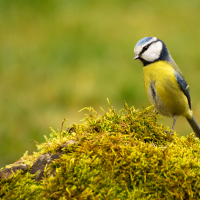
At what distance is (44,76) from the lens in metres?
4.42

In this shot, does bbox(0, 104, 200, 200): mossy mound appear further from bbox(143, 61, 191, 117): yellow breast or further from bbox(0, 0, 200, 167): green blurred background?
bbox(0, 0, 200, 167): green blurred background

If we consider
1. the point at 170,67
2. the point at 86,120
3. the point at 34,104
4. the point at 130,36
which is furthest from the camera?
the point at 130,36

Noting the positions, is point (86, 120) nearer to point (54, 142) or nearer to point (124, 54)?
point (54, 142)

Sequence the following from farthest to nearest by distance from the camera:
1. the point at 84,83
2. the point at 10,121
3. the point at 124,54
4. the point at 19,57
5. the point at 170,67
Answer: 1. the point at 124,54
2. the point at 19,57
3. the point at 84,83
4. the point at 10,121
5. the point at 170,67

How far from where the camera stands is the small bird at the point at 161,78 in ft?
7.88

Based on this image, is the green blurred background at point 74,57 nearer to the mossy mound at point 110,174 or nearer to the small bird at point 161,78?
the small bird at point 161,78

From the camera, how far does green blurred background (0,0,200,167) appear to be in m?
3.78

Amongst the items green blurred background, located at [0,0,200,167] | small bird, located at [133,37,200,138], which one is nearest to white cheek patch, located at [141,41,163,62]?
small bird, located at [133,37,200,138]

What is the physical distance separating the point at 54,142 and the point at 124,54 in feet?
12.4

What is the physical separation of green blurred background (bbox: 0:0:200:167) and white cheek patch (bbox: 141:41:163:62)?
5.03 ft

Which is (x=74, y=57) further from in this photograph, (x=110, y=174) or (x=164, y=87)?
(x=110, y=174)

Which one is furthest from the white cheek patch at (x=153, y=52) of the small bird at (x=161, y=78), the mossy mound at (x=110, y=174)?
the mossy mound at (x=110, y=174)

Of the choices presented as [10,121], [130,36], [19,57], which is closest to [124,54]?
[130,36]

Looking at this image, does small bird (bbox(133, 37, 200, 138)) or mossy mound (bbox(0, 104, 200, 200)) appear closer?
mossy mound (bbox(0, 104, 200, 200))
